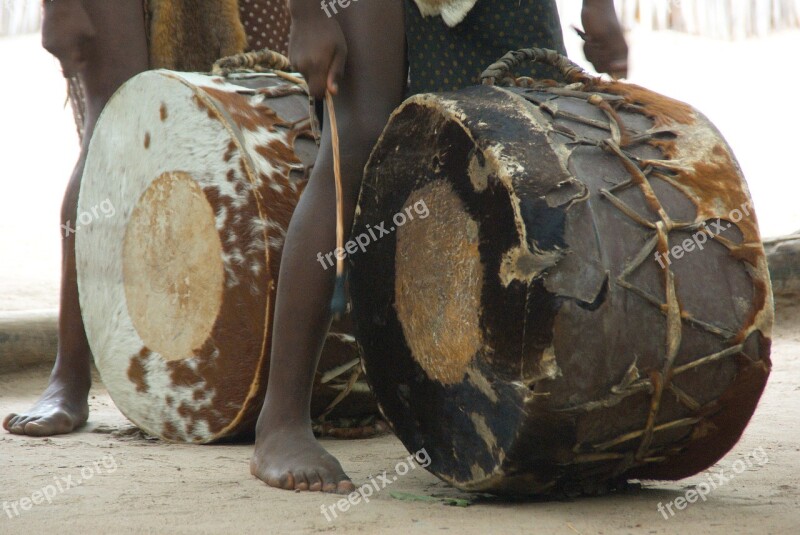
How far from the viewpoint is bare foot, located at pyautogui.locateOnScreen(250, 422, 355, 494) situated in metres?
2.02

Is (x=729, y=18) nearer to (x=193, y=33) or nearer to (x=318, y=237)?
(x=193, y=33)

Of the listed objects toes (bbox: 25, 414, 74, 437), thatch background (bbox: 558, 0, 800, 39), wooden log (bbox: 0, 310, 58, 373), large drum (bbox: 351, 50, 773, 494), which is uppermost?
large drum (bbox: 351, 50, 773, 494)

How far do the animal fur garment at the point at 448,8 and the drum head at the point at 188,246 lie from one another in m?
0.61

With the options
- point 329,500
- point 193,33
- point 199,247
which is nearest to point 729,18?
point 193,33

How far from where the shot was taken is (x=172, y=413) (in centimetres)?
270

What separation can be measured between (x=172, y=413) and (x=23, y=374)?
1.68 metres

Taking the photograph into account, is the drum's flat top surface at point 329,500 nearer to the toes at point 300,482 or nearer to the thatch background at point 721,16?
the toes at point 300,482

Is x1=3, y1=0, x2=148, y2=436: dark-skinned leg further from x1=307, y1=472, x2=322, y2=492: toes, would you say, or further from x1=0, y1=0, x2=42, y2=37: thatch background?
x1=0, y1=0, x2=42, y2=37: thatch background

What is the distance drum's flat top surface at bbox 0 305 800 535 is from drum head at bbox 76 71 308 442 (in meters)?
0.17

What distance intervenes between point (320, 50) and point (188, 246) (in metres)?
0.78

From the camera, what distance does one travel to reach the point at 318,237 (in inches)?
85.7

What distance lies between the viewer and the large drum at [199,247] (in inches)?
99.3

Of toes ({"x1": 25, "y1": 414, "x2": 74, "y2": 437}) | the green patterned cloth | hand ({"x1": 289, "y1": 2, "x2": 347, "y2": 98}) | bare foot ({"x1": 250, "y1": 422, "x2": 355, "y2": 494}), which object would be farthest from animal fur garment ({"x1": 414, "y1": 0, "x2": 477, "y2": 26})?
toes ({"x1": 25, "y1": 414, "x2": 74, "y2": 437})

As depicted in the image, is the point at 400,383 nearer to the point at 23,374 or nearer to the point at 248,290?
the point at 248,290
